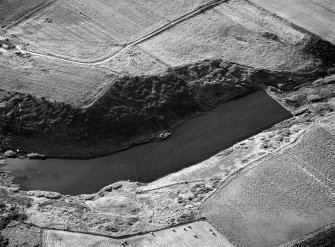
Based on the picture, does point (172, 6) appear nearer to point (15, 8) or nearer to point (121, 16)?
point (121, 16)

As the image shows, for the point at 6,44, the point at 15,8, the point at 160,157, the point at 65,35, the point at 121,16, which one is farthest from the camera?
the point at 15,8

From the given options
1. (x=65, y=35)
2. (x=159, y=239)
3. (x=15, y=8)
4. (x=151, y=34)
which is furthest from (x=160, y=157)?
(x=15, y=8)

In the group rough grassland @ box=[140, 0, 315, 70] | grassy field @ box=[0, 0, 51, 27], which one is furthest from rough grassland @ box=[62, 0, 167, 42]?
grassy field @ box=[0, 0, 51, 27]

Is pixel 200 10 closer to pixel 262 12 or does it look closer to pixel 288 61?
pixel 262 12

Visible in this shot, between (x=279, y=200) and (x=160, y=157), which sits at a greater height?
(x=279, y=200)

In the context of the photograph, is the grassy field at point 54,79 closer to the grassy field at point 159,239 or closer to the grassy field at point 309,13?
the grassy field at point 159,239

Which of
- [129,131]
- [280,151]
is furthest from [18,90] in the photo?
[280,151]

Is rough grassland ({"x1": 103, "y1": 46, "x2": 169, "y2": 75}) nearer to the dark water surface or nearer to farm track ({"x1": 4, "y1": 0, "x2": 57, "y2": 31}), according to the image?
the dark water surface

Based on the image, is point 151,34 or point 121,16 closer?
point 151,34
